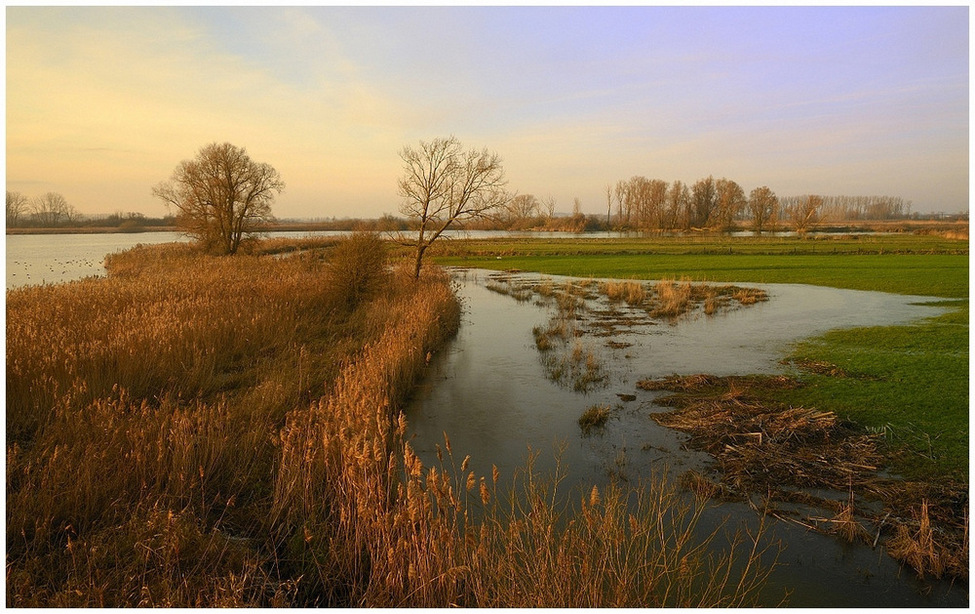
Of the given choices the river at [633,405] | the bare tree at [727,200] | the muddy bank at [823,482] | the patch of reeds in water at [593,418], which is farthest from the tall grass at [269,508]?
the bare tree at [727,200]

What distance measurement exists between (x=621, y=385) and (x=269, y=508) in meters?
7.86

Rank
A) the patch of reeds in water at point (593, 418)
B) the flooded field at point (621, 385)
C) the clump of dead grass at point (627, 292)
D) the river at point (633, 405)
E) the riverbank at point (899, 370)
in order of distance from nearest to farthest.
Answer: the river at point (633, 405) → the flooded field at point (621, 385) → the riverbank at point (899, 370) → the patch of reeds in water at point (593, 418) → the clump of dead grass at point (627, 292)

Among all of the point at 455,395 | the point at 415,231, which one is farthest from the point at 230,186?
the point at 455,395

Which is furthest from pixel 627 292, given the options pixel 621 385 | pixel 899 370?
pixel 621 385

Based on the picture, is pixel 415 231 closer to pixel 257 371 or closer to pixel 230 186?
pixel 257 371

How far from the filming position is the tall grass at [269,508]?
412cm

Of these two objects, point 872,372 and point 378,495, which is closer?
point 378,495

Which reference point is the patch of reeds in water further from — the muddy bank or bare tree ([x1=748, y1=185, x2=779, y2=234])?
bare tree ([x1=748, y1=185, x2=779, y2=234])

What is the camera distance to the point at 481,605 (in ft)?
13.4

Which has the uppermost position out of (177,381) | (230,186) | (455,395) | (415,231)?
(230,186)

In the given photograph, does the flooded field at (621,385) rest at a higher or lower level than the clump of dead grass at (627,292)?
lower

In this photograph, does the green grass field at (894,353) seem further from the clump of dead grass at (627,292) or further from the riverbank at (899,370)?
the clump of dead grass at (627,292)

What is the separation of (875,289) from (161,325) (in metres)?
30.0

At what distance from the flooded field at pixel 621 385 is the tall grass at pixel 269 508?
2.12 ft
